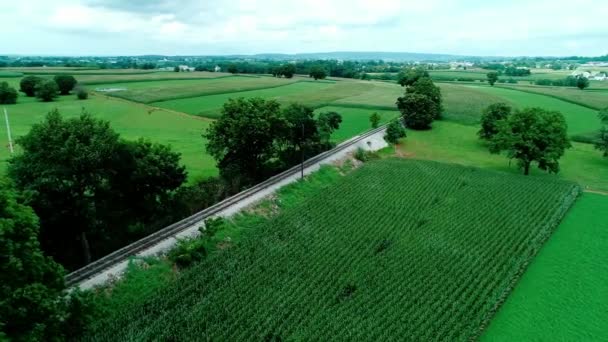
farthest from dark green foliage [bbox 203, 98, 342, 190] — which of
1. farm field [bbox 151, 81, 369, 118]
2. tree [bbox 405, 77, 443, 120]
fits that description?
tree [bbox 405, 77, 443, 120]

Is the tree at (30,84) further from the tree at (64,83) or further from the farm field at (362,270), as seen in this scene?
the farm field at (362,270)

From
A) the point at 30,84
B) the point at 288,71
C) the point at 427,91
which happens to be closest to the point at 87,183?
the point at 427,91

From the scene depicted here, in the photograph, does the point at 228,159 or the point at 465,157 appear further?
the point at 465,157

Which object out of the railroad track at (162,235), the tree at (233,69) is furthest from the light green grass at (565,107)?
the tree at (233,69)

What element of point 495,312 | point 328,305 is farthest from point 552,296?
point 328,305

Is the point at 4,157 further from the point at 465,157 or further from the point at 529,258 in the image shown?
the point at 465,157

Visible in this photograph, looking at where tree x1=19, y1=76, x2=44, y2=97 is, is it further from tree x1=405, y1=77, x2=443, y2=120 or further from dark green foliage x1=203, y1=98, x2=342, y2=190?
tree x1=405, y1=77, x2=443, y2=120
